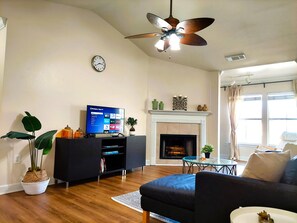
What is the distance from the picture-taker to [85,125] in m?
4.05

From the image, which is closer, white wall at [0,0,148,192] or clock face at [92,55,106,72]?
white wall at [0,0,148,192]

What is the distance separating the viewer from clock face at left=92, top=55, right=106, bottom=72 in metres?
4.25

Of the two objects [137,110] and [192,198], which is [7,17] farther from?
[192,198]

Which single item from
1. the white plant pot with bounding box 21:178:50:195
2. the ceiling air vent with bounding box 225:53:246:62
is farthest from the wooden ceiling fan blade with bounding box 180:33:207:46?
the white plant pot with bounding box 21:178:50:195

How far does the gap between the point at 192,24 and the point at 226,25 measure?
1469 millimetres

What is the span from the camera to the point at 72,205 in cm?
270

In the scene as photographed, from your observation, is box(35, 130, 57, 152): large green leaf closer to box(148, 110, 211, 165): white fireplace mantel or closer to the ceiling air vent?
box(148, 110, 211, 165): white fireplace mantel

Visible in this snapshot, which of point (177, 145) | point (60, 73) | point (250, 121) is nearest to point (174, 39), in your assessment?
point (60, 73)

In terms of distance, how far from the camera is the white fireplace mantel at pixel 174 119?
5.48m

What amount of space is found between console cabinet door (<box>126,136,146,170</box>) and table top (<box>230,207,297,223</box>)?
3184 mm

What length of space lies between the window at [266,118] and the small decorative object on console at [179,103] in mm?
2322

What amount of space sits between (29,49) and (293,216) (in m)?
3.81

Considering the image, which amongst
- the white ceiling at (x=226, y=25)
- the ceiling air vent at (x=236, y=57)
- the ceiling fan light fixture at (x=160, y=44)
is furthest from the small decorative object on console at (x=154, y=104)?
the ceiling fan light fixture at (x=160, y=44)

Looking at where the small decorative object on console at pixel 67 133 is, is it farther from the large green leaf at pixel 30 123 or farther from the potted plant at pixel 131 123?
the potted plant at pixel 131 123
